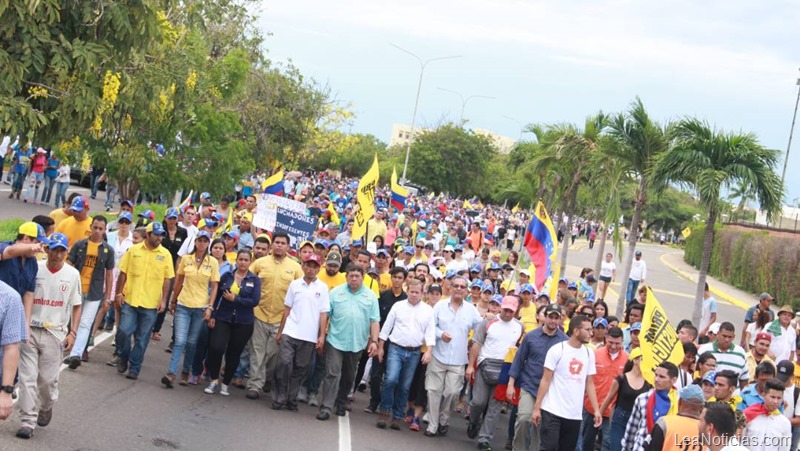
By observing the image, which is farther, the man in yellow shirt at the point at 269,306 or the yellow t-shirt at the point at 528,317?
the yellow t-shirt at the point at 528,317

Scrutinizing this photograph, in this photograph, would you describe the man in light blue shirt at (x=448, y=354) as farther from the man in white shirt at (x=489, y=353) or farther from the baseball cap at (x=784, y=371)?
the baseball cap at (x=784, y=371)

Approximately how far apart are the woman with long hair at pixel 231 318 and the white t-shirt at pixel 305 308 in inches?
18.0

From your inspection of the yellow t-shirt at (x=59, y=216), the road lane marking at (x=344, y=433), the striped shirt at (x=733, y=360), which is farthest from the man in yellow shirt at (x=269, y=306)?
the striped shirt at (x=733, y=360)

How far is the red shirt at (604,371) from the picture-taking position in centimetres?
1161

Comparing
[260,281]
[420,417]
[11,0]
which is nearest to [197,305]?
[260,281]

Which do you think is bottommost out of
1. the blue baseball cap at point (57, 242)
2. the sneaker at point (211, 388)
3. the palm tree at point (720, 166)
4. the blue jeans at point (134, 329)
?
the sneaker at point (211, 388)

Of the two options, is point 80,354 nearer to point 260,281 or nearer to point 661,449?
point 260,281

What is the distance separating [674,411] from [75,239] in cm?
737

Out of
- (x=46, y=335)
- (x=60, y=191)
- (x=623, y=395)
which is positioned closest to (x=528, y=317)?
(x=623, y=395)

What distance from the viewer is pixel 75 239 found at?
42.3 ft

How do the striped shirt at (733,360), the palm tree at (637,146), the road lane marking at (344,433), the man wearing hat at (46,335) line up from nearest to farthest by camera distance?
the man wearing hat at (46,335)
the road lane marking at (344,433)
the striped shirt at (733,360)
the palm tree at (637,146)

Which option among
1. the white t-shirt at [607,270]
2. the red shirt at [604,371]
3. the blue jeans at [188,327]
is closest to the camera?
the red shirt at [604,371]

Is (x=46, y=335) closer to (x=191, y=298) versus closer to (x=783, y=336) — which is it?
(x=191, y=298)

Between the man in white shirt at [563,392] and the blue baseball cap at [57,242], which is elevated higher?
the blue baseball cap at [57,242]
